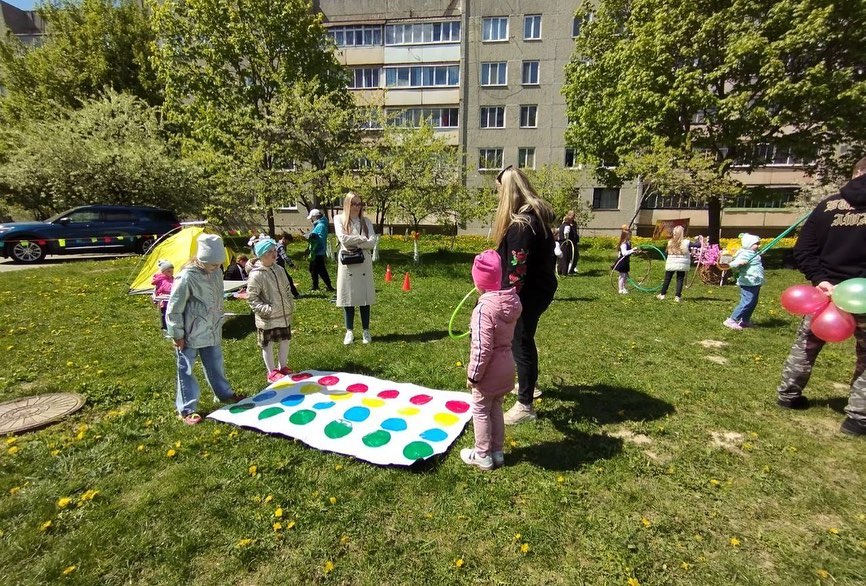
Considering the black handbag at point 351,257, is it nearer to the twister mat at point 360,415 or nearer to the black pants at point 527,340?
the twister mat at point 360,415

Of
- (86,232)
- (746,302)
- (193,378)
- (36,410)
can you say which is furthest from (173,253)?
(746,302)

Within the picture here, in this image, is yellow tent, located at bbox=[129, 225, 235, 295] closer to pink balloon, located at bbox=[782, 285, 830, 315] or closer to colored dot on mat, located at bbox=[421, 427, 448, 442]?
colored dot on mat, located at bbox=[421, 427, 448, 442]

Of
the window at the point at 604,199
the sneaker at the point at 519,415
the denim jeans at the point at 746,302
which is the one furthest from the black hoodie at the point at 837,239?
the window at the point at 604,199

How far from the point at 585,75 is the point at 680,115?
4.49 meters

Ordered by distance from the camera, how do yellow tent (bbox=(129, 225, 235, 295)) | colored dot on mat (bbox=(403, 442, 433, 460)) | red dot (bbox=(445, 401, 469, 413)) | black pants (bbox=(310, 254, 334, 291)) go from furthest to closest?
black pants (bbox=(310, 254, 334, 291)), yellow tent (bbox=(129, 225, 235, 295)), red dot (bbox=(445, 401, 469, 413)), colored dot on mat (bbox=(403, 442, 433, 460))

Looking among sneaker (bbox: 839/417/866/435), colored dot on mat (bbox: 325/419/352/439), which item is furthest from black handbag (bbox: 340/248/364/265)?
sneaker (bbox: 839/417/866/435)

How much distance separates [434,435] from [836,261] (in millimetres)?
4240

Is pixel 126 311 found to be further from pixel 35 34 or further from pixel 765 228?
pixel 35 34

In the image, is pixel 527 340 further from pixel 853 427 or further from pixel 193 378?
pixel 193 378

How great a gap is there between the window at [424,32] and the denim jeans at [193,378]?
3220cm

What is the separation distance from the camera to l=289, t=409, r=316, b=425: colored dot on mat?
4270 millimetres

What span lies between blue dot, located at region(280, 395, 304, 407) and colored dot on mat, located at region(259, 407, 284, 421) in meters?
0.12

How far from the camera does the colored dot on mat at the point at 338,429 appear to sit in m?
4.02

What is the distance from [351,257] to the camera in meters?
6.28
